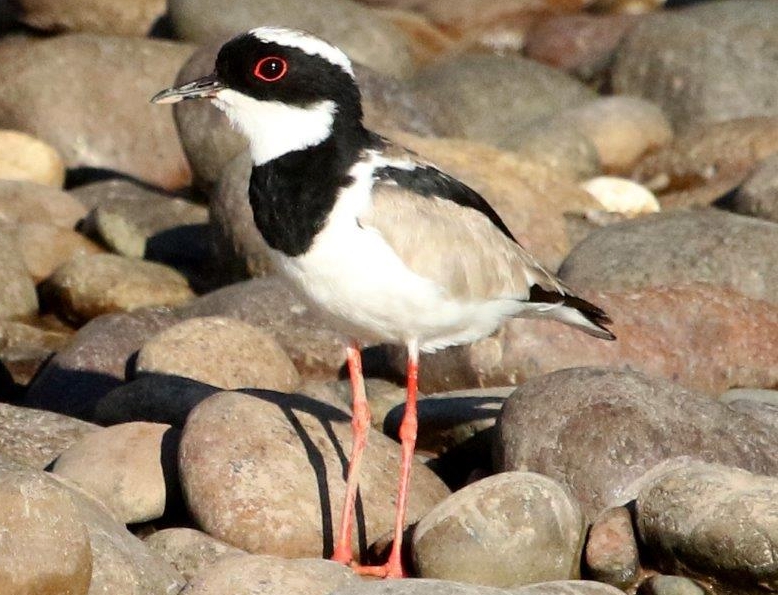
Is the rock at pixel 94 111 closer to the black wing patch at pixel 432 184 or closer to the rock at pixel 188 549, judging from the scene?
the black wing patch at pixel 432 184

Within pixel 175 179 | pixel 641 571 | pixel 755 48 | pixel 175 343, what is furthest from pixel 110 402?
pixel 755 48

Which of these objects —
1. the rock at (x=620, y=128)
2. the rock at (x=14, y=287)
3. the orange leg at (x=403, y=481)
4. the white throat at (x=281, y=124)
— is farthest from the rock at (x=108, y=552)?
the rock at (x=620, y=128)

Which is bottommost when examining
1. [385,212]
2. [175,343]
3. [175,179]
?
[175,179]

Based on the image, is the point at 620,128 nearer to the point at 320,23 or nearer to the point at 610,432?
the point at 320,23

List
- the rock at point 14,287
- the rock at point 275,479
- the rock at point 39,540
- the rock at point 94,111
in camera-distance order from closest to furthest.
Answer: the rock at point 39,540, the rock at point 275,479, the rock at point 14,287, the rock at point 94,111

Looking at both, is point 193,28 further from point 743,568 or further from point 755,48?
point 743,568

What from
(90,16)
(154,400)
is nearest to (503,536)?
(154,400)

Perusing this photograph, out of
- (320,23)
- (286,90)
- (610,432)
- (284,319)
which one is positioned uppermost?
(286,90)
